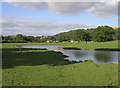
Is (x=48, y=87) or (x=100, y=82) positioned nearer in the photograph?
(x=48, y=87)

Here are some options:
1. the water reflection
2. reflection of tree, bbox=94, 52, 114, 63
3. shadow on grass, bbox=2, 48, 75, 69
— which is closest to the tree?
the water reflection

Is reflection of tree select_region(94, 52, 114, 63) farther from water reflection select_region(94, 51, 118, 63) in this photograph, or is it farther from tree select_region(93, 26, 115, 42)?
tree select_region(93, 26, 115, 42)

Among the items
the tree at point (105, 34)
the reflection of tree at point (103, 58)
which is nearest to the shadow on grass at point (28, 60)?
the reflection of tree at point (103, 58)

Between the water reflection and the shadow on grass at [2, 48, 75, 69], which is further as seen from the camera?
the water reflection

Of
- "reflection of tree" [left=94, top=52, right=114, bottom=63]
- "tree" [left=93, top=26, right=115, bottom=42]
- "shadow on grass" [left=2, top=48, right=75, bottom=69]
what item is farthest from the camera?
"tree" [left=93, top=26, right=115, bottom=42]

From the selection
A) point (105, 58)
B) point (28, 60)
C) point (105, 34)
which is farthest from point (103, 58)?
point (105, 34)

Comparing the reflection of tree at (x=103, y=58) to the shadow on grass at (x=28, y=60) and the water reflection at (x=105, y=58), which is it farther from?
the shadow on grass at (x=28, y=60)

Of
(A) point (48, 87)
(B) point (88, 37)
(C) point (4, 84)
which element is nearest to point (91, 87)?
(A) point (48, 87)

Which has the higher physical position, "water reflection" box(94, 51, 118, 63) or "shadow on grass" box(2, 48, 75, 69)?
"shadow on grass" box(2, 48, 75, 69)

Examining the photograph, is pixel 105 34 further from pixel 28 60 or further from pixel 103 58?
pixel 28 60

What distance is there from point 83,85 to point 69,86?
1.22m

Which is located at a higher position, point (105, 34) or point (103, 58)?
point (105, 34)

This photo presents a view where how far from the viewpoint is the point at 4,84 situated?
992 cm

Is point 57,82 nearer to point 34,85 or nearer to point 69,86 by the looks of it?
point 69,86
